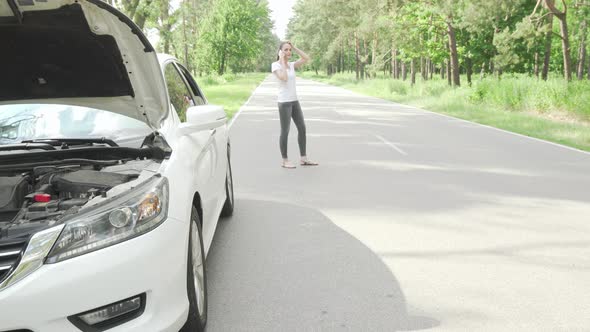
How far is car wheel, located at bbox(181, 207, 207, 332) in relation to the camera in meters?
3.03

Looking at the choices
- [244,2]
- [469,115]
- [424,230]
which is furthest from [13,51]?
[244,2]

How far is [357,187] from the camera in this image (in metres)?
7.46

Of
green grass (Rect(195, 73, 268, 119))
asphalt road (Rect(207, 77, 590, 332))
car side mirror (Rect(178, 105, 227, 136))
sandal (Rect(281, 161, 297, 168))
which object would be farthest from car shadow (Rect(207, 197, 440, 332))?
green grass (Rect(195, 73, 268, 119))

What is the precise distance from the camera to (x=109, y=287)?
2.44 metres

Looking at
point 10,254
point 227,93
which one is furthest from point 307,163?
point 227,93

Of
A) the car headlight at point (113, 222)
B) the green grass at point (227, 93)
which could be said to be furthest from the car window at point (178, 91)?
the green grass at point (227, 93)

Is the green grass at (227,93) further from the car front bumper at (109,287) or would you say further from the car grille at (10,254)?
the car grille at (10,254)

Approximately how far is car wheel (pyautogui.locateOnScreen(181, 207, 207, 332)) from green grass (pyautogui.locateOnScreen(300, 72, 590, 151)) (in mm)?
10023

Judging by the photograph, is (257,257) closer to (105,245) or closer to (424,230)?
(424,230)

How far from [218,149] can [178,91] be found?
0.65 metres

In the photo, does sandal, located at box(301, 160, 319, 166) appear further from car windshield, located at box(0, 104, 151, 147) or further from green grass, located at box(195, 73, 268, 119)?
green grass, located at box(195, 73, 268, 119)

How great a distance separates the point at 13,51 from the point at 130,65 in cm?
81

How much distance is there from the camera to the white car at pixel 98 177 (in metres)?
2.38

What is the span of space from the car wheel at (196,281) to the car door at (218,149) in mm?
1060
